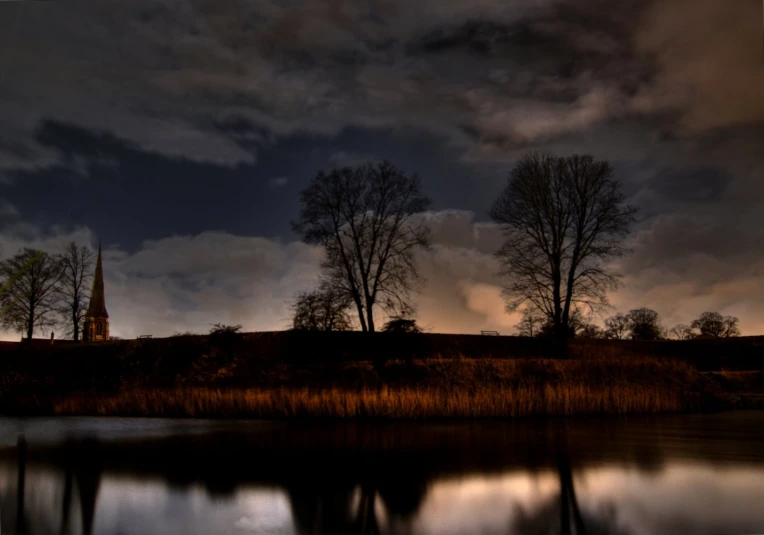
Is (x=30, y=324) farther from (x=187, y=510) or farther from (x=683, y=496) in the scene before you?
(x=683, y=496)

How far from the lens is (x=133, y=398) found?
15211 mm

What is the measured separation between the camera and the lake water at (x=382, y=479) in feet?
20.2

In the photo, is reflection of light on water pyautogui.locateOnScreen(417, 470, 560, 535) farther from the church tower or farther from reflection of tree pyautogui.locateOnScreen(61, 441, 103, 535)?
the church tower

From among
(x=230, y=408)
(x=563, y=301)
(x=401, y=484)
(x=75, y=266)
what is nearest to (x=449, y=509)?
(x=401, y=484)

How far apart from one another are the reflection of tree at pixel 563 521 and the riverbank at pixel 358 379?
A: 6.49 metres

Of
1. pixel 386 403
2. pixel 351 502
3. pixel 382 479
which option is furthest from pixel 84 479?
pixel 386 403

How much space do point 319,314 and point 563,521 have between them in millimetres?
14106

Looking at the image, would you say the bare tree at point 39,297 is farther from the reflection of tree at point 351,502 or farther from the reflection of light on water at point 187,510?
the reflection of tree at point 351,502

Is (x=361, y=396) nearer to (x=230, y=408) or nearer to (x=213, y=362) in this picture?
(x=230, y=408)

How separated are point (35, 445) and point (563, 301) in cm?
1547

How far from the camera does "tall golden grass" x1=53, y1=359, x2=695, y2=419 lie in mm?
13284

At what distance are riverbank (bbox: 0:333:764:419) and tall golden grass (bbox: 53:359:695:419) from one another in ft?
0.09

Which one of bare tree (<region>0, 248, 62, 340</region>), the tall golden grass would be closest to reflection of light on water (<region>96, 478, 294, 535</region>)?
the tall golden grass

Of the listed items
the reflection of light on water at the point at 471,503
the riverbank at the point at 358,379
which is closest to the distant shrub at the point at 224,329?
the riverbank at the point at 358,379
